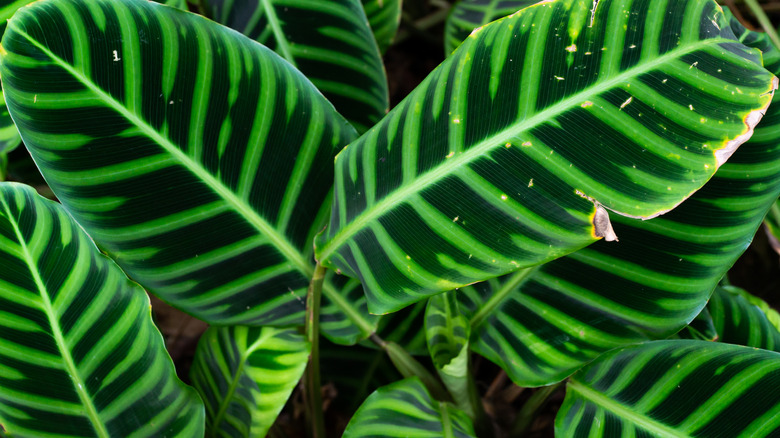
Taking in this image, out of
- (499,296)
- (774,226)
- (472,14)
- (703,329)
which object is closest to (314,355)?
(499,296)

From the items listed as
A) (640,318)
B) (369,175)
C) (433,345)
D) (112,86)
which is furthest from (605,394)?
(112,86)

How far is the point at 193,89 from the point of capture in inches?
21.6

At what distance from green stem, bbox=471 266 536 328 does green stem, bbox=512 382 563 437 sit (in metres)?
0.15

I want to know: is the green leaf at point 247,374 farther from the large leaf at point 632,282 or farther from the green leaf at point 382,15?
the green leaf at point 382,15

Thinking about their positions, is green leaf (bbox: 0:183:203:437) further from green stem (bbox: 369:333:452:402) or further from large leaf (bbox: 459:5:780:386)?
large leaf (bbox: 459:5:780:386)

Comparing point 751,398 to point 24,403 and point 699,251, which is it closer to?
point 699,251

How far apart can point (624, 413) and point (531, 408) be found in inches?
10.3

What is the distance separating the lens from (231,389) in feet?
2.26

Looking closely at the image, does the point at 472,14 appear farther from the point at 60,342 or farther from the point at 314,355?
the point at 60,342

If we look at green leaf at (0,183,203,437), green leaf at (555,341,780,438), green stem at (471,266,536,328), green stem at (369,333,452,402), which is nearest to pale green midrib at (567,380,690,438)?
green leaf at (555,341,780,438)

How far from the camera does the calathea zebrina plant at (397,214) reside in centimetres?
44

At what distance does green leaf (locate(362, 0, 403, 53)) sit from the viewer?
935 mm

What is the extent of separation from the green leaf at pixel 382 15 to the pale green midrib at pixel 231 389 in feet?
1.86

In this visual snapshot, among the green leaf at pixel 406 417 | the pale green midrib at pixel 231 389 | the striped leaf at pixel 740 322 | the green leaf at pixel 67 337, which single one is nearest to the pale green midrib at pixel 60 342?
the green leaf at pixel 67 337
